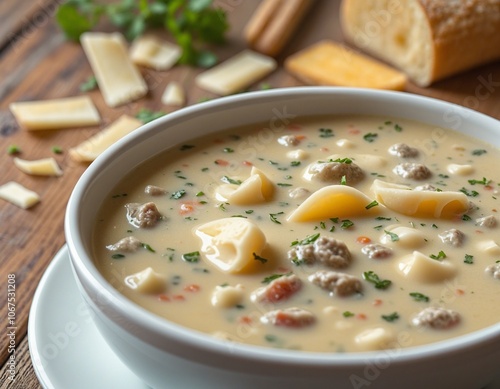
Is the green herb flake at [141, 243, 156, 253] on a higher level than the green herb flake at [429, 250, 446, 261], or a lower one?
lower

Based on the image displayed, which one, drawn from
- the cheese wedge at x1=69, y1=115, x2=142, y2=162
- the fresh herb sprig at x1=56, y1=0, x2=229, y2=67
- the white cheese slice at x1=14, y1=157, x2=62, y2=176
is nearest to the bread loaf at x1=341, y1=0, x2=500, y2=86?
the fresh herb sprig at x1=56, y1=0, x2=229, y2=67

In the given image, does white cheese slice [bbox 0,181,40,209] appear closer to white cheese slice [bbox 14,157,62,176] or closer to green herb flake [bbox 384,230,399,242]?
white cheese slice [bbox 14,157,62,176]

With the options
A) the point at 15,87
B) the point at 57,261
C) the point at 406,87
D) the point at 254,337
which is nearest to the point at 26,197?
the point at 57,261

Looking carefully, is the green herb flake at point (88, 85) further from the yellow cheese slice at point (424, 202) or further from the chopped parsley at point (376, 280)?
the chopped parsley at point (376, 280)

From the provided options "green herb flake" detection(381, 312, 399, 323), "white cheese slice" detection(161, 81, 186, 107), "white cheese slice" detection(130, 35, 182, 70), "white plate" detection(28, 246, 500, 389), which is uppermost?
"green herb flake" detection(381, 312, 399, 323)

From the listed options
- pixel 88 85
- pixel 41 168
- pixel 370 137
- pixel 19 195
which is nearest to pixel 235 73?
pixel 88 85

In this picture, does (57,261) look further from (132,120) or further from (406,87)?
(406,87)
